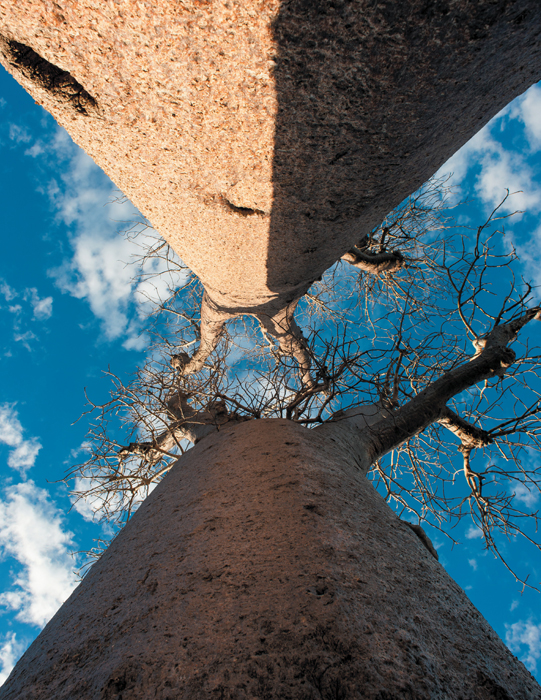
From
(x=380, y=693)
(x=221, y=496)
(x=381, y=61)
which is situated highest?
(x=381, y=61)

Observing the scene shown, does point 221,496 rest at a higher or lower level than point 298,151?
lower

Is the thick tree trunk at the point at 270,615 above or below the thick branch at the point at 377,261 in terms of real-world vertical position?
below

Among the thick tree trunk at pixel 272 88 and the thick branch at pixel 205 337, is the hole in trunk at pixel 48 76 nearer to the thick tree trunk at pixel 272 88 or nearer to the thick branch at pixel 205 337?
the thick tree trunk at pixel 272 88

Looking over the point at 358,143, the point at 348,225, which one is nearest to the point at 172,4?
the point at 358,143

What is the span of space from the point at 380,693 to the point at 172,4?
1.46 metres

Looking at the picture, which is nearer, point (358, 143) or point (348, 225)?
point (358, 143)

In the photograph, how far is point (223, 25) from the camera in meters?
0.83

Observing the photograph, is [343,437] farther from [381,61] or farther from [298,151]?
[381,61]

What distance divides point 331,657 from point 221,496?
648mm

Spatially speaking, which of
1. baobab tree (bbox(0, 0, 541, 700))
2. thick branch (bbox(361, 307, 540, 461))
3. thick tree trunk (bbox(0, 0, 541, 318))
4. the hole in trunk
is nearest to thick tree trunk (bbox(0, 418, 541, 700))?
baobab tree (bbox(0, 0, 541, 700))

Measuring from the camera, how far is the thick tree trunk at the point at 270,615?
24.8 inches

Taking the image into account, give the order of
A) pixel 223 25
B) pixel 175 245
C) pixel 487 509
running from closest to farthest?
pixel 223 25 < pixel 175 245 < pixel 487 509

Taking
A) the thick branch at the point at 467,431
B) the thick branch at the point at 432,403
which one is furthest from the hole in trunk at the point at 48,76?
the thick branch at the point at 467,431

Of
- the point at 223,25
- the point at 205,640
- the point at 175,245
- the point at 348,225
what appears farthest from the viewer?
the point at 175,245
